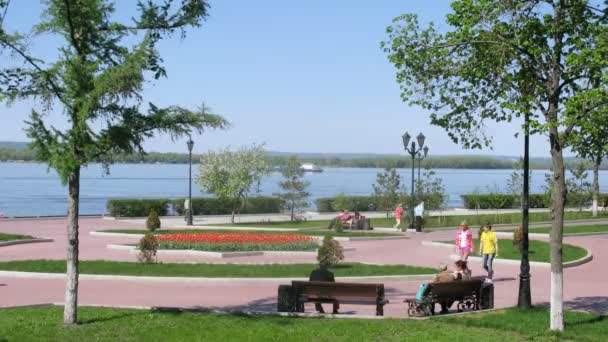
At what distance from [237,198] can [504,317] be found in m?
33.3

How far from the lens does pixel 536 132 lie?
516 inches

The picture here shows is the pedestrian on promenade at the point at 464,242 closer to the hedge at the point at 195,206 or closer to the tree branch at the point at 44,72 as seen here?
the tree branch at the point at 44,72

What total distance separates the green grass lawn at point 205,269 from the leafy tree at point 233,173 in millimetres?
23570

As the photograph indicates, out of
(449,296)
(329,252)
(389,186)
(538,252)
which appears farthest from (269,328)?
(389,186)

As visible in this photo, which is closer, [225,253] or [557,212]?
[557,212]

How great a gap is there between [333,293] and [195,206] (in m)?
36.6

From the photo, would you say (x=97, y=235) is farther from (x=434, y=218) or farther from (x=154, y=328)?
(x=154, y=328)

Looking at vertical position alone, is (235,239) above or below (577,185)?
below

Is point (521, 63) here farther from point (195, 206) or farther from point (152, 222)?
point (195, 206)

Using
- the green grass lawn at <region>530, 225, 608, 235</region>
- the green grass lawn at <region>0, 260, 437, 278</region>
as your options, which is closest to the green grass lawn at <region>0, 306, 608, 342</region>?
Result: the green grass lawn at <region>0, 260, 437, 278</region>

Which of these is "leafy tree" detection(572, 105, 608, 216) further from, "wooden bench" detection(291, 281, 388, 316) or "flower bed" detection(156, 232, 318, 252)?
"flower bed" detection(156, 232, 318, 252)

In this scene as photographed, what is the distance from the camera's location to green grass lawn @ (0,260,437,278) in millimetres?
19562

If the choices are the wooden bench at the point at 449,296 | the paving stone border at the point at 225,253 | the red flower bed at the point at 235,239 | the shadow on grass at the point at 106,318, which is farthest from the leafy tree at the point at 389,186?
the shadow on grass at the point at 106,318

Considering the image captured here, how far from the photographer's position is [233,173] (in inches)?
1817
